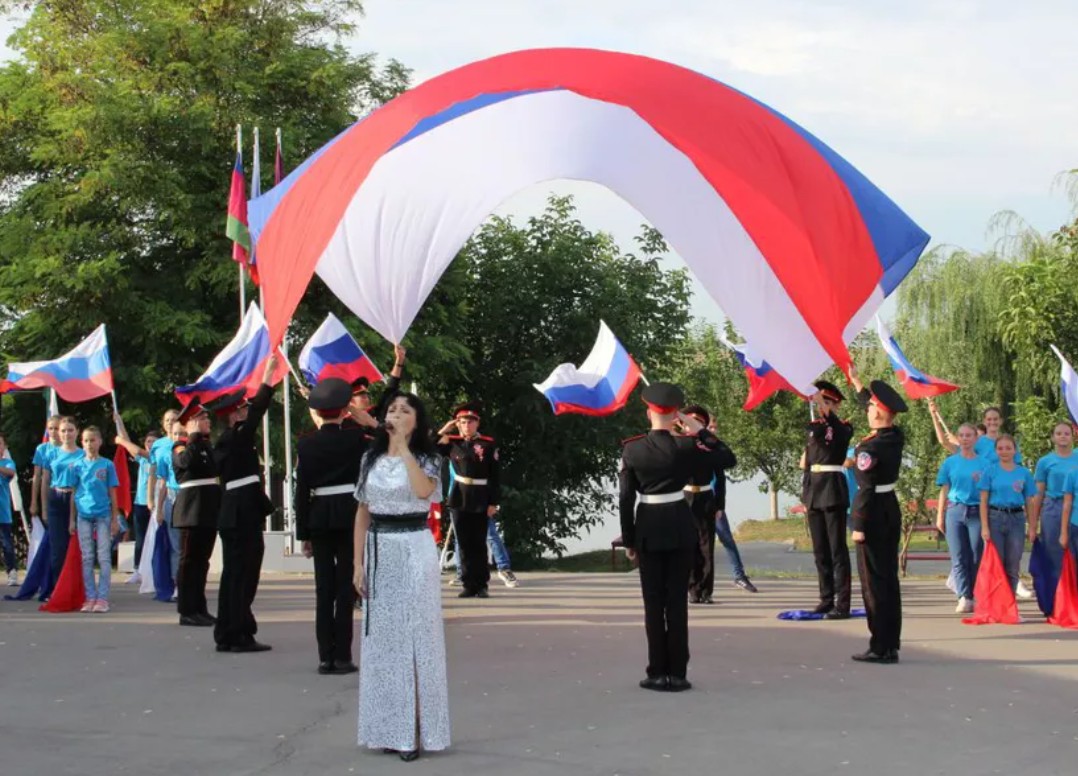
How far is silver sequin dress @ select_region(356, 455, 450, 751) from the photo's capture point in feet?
25.4

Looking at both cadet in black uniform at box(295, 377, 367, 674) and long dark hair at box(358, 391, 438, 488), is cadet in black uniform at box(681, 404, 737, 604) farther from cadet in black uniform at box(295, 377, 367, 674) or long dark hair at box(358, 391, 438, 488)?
long dark hair at box(358, 391, 438, 488)

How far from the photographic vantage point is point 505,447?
33.1 meters

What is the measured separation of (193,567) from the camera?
13.1 metres

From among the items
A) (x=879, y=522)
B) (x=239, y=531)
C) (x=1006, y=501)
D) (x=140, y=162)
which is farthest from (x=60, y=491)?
(x=140, y=162)

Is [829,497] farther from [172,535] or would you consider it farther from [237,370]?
[172,535]

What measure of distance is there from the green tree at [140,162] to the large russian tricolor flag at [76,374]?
10745 mm

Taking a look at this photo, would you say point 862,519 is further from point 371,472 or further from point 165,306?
point 165,306

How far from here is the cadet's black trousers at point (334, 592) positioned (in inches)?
410

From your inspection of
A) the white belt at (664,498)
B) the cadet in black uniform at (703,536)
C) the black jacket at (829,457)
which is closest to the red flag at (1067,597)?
the black jacket at (829,457)

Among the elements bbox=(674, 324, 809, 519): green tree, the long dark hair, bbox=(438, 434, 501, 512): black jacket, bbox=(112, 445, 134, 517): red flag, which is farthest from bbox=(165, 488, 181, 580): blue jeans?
bbox=(674, 324, 809, 519): green tree

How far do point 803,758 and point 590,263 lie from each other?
2587 centimetres

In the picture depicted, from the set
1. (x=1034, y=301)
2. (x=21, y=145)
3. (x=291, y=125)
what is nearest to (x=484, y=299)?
(x=291, y=125)

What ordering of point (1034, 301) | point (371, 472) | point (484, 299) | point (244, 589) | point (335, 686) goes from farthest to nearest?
point (484, 299), point (1034, 301), point (244, 589), point (335, 686), point (371, 472)

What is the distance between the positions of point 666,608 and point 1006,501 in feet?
16.7
